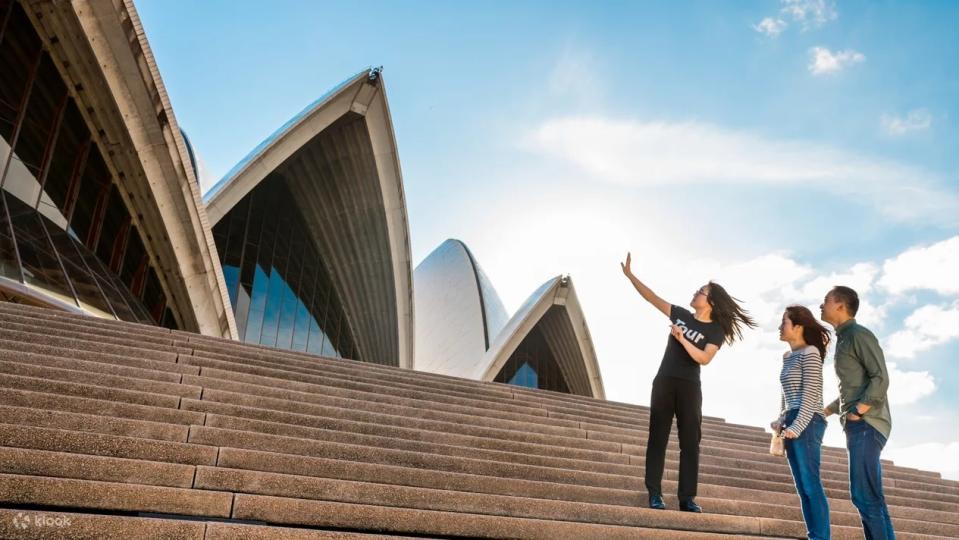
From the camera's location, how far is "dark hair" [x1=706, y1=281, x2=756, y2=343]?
4438mm

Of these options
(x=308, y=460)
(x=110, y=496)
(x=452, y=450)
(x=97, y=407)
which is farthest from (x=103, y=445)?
(x=452, y=450)

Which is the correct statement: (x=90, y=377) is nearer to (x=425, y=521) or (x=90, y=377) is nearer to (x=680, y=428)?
(x=425, y=521)

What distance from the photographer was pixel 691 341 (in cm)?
432

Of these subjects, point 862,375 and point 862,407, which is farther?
point 862,375

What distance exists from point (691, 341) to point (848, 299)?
36.6 inches

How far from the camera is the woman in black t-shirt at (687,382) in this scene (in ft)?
14.0

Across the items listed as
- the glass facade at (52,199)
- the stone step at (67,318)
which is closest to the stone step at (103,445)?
the stone step at (67,318)

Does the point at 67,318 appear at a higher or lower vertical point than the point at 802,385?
higher

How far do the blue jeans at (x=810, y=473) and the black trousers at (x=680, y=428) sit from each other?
0.51m

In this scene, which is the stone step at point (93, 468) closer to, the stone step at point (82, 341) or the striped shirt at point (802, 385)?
the stone step at point (82, 341)

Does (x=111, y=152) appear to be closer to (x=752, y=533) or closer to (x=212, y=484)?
(x=212, y=484)

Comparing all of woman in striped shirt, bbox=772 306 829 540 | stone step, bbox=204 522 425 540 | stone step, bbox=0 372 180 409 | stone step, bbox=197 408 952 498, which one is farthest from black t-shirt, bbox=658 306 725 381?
stone step, bbox=0 372 180 409

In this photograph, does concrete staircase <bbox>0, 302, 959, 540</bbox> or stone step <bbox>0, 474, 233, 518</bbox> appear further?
concrete staircase <bbox>0, 302, 959, 540</bbox>

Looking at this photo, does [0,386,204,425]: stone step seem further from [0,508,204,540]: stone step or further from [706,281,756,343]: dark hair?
[706,281,756,343]: dark hair
